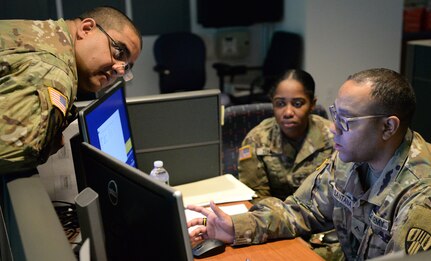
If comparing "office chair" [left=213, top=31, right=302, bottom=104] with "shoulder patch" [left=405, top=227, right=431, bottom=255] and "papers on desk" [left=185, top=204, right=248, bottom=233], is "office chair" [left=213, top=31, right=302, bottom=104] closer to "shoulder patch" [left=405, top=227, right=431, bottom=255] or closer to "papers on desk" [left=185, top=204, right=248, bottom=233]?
"papers on desk" [left=185, top=204, right=248, bottom=233]

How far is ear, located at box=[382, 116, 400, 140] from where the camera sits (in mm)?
1356

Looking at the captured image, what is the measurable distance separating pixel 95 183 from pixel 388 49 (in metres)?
4.24

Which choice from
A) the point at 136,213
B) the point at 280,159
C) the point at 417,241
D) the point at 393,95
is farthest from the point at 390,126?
the point at 280,159

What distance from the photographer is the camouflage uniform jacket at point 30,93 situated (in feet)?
3.36

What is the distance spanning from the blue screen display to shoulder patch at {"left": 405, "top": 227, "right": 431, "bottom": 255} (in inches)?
34.0

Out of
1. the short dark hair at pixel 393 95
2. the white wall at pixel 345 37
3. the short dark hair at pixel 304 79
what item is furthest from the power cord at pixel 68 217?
the white wall at pixel 345 37

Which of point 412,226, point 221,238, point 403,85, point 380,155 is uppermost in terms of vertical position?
point 403,85

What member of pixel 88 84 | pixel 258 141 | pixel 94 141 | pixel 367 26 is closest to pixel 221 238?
pixel 94 141

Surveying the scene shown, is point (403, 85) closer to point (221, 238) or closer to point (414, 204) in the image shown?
point (414, 204)

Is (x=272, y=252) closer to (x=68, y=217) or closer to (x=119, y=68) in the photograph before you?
(x=68, y=217)

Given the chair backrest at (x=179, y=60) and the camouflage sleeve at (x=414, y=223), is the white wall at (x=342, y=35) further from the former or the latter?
the camouflage sleeve at (x=414, y=223)

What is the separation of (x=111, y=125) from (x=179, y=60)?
3.09 metres

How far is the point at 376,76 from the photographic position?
1.39 meters

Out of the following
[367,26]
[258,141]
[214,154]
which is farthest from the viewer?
[367,26]
